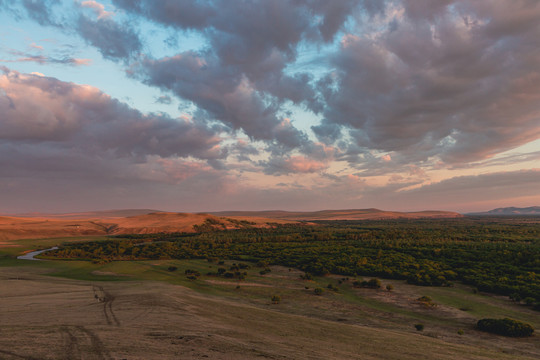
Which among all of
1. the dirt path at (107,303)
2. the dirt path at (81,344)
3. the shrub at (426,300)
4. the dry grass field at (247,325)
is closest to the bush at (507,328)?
the dry grass field at (247,325)

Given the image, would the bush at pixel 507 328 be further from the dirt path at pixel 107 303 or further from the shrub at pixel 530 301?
the dirt path at pixel 107 303

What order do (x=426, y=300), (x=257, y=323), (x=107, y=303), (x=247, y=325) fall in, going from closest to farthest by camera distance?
1. (x=247, y=325)
2. (x=257, y=323)
3. (x=107, y=303)
4. (x=426, y=300)

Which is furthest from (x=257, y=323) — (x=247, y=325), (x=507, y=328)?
(x=507, y=328)

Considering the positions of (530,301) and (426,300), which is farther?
(426,300)

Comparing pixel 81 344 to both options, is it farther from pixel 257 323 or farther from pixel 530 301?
pixel 530 301

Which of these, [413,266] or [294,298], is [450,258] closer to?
[413,266]

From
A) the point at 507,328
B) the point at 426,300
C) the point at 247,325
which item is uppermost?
the point at 247,325

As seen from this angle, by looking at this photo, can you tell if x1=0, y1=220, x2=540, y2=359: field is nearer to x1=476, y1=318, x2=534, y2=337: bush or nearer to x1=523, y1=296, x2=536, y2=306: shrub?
x1=523, y1=296, x2=536, y2=306: shrub
